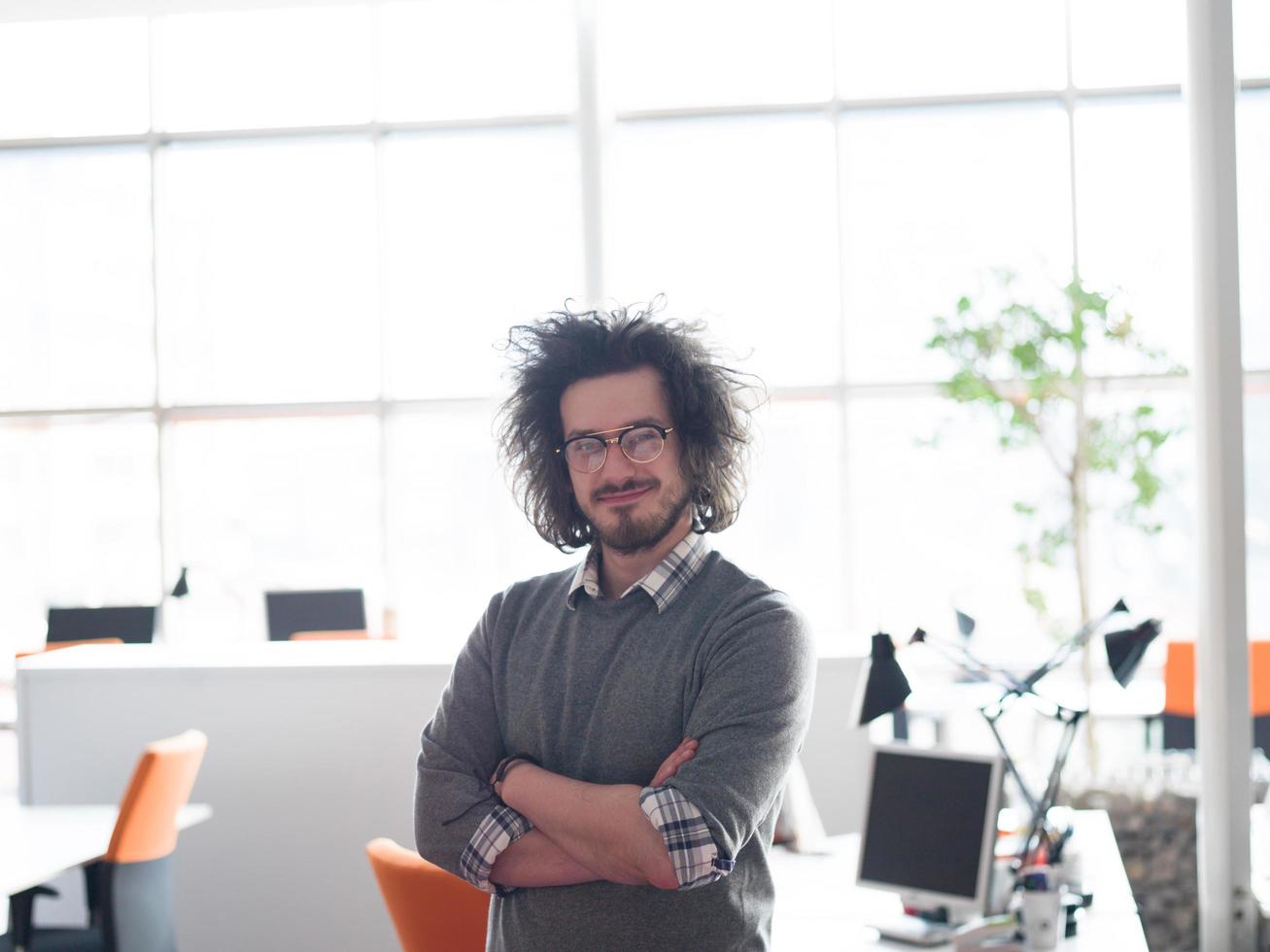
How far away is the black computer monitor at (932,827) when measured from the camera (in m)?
2.51

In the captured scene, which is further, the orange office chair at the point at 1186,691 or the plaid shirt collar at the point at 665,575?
the orange office chair at the point at 1186,691

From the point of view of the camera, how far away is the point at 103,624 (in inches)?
222

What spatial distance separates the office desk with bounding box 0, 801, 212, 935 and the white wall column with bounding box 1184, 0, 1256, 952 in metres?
2.88

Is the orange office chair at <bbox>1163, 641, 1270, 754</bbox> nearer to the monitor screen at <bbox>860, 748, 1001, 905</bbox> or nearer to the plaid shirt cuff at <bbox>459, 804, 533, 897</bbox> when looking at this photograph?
the monitor screen at <bbox>860, 748, 1001, 905</bbox>

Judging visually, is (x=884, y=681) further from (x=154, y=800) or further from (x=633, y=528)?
(x=154, y=800)

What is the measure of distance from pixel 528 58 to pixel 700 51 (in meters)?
0.99

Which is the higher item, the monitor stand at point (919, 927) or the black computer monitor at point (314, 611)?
the black computer monitor at point (314, 611)

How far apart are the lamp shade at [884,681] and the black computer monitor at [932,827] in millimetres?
191

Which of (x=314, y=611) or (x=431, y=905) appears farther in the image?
(x=314, y=611)

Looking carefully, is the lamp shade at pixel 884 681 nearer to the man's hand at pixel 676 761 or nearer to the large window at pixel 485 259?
the man's hand at pixel 676 761

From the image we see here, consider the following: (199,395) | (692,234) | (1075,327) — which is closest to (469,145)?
(692,234)

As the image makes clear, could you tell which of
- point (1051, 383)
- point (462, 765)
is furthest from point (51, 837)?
point (1051, 383)

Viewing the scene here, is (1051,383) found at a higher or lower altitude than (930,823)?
higher

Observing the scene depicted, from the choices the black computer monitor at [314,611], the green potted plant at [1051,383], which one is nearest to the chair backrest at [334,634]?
the black computer monitor at [314,611]
